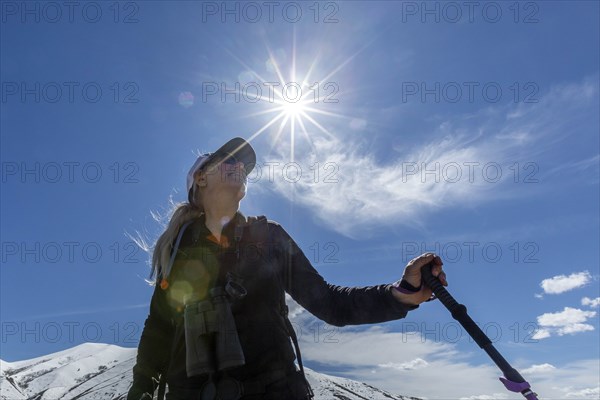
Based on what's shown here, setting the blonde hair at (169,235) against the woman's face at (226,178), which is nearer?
the blonde hair at (169,235)

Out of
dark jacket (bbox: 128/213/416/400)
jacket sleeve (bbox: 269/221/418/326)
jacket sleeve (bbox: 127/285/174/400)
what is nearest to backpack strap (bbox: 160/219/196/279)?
dark jacket (bbox: 128/213/416/400)

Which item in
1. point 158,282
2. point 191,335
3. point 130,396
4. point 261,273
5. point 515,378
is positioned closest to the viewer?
point 515,378

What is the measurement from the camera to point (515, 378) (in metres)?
3.48

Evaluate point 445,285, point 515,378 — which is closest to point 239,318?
point 445,285

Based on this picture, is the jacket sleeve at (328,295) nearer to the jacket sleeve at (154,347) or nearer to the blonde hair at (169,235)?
the blonde hair at (169,235)

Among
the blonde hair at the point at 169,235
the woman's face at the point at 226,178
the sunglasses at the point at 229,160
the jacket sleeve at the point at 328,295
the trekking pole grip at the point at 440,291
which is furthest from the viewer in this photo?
the sunglasses at the point at 229,160

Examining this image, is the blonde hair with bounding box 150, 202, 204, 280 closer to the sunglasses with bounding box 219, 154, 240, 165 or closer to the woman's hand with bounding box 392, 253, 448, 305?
the sunglasses with bounding box 219, 154, 240, 165

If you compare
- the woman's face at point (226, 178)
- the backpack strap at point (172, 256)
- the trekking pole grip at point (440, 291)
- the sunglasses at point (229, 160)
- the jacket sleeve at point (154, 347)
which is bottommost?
the jacket sleeve at point (154, 347)

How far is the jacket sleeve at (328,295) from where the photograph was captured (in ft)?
14.8

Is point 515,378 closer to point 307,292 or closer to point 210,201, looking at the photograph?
point 307,292

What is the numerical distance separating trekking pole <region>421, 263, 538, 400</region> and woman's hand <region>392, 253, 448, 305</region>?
1.9 inches

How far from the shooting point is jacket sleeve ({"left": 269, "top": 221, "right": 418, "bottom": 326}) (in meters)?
4.50

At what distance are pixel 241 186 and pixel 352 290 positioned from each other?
216 centimetres

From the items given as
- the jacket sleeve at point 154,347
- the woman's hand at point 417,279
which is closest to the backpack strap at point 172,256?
the jacket sleeve at point 154,347
